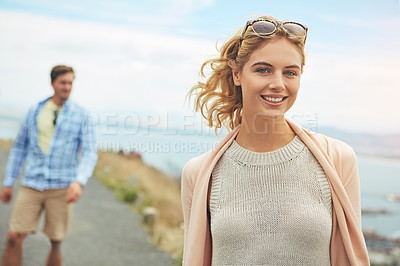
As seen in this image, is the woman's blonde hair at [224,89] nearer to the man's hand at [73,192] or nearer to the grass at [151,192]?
the man's hand at [73,192]

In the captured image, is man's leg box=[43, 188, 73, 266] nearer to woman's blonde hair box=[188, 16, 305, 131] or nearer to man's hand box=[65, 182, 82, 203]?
man's hand box=[65, 182, 82, 203]

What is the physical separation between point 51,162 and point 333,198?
3041 mm

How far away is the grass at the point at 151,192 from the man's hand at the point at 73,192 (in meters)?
2.14

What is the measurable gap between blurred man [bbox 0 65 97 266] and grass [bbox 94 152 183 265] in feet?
6.57

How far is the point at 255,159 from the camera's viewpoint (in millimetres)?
2125

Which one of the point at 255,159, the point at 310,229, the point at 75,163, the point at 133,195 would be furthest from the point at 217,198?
the point at 133,195

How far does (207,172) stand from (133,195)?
7.56 metres

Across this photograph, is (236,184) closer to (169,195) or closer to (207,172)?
(207,172)

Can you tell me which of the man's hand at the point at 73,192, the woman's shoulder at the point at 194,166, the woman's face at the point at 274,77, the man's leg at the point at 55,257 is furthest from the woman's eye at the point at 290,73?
the man's leg at the point at 55,257

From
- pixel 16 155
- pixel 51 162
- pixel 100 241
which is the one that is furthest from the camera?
pixel 100 241

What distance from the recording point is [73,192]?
4168 millimetres

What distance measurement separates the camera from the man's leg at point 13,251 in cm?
420

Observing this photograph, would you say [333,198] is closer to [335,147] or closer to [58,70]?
[335,147]

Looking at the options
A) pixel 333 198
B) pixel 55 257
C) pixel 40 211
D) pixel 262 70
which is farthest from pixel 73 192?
pixel 333 198
